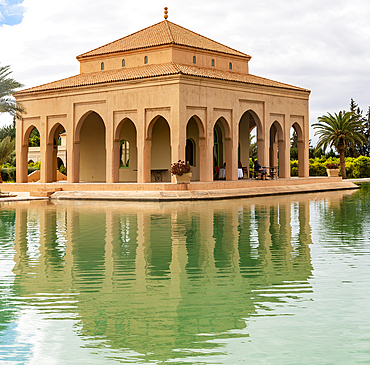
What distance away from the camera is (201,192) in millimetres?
22969

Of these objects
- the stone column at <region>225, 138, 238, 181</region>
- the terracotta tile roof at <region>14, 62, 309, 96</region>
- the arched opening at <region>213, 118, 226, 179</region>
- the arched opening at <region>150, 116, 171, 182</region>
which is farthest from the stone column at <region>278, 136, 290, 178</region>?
the arched opening at <region>150, 116, 171, 182</region>

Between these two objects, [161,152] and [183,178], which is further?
[161,152]

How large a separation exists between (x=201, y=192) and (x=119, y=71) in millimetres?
10038

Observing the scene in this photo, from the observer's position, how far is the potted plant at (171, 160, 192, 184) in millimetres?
23078

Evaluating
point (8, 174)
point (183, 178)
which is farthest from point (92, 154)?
point (8, 174)

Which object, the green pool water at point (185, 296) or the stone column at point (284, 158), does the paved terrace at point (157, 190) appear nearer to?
the stone column at point (284, 158)

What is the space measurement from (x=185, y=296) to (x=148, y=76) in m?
20.3

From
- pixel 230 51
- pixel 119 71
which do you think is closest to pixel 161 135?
pixel 119 71

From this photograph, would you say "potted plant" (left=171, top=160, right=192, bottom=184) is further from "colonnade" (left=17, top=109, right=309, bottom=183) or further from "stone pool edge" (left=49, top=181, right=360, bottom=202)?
"colonnade" (left=17, top=109, right=309, bottom=183)

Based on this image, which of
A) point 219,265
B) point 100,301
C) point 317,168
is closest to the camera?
point 100,301

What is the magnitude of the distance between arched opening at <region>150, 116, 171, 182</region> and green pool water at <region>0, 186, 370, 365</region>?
17.6 metres

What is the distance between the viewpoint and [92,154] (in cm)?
3130

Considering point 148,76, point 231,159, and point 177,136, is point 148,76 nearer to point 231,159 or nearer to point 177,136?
point 177,136

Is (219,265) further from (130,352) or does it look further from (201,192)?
(201,192)
